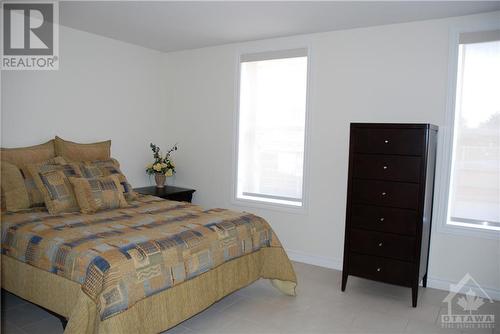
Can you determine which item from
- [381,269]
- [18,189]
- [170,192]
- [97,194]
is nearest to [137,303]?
[97,194]

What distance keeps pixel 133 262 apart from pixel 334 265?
2397mm

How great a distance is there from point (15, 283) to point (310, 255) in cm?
271

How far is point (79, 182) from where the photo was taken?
126 inches

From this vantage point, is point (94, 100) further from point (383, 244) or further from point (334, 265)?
point (383, 244)

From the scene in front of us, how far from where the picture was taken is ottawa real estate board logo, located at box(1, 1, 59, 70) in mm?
3406

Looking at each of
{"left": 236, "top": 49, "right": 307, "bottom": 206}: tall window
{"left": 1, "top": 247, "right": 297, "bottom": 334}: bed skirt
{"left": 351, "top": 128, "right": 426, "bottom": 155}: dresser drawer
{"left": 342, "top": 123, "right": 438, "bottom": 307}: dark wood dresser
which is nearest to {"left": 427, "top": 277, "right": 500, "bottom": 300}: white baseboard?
{"left": 342, "top": 123, "right": 438, "bottom": 307}: dark wood dresser

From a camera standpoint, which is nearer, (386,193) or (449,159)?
(386,193)

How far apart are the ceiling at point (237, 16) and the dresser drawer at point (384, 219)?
5.42 ft

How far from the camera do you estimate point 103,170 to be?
11.9ft

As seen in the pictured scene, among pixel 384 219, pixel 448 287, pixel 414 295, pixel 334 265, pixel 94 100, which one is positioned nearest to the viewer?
pixel 414 295

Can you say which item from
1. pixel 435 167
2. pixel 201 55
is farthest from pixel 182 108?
pixel 435 167

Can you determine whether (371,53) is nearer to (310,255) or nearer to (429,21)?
(429,21)

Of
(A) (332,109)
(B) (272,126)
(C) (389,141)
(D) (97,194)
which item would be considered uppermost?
(A) (332,109)

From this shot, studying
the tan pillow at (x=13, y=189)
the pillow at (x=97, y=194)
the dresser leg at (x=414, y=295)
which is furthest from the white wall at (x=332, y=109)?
the tan pillow at (x=13, y=189)
